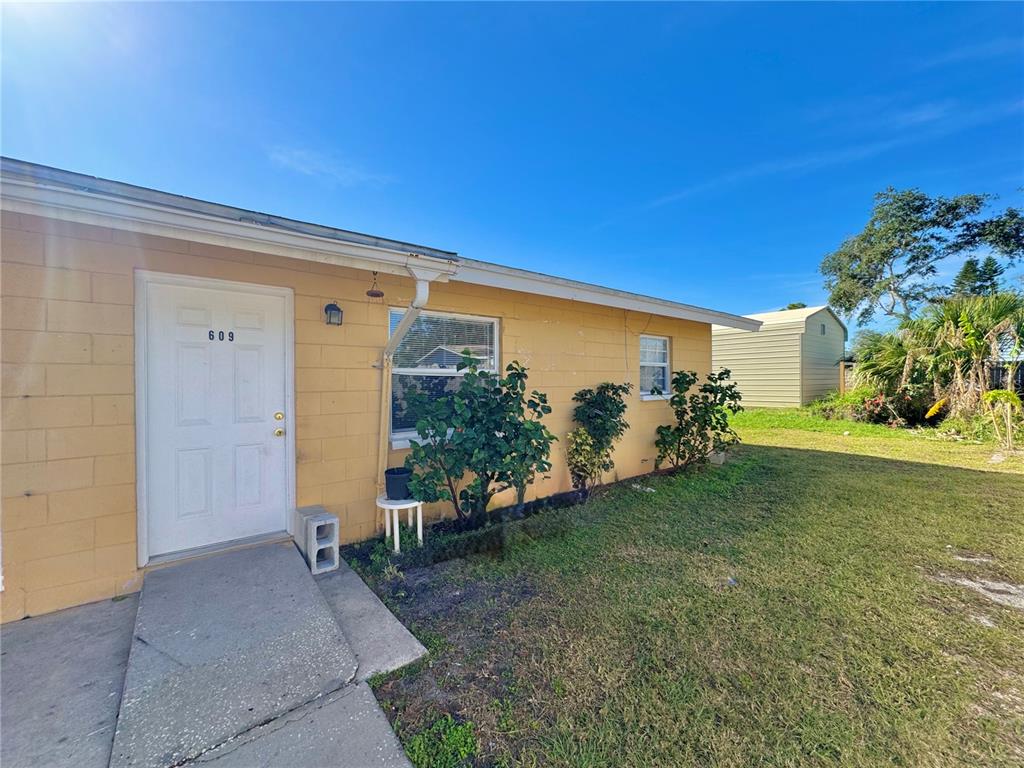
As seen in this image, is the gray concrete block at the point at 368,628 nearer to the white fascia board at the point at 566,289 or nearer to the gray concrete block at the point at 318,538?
the gray concrete block at the point at 318,538

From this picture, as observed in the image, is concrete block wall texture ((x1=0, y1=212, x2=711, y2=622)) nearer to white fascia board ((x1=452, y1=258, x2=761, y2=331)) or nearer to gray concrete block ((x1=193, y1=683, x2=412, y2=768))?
white fascia board ((x1=452, y1=258, x2=761, y2=331))

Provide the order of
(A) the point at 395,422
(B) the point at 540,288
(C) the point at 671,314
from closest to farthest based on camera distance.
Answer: (A) the point at 395,422
(B) the point at 540,288
(C) the point at 671,314

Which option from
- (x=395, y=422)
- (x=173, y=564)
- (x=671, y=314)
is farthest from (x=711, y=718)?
(x=671, y=314)

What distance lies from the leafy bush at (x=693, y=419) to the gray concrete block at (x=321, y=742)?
5.37 metres

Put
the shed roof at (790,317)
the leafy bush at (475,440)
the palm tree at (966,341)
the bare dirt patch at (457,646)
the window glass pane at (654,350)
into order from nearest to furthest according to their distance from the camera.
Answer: the bare dirt patch at (457,646) < the leafy bush at (475,440) < the window glass pane at (654,350) < the palm tree at (966,341) < the shed roof at (790,317)

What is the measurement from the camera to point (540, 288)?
4.26 m

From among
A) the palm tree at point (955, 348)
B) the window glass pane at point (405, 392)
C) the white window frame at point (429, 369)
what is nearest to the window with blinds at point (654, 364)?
the white window frame at point (429, 369)

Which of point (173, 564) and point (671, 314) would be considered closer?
point (173, 564)

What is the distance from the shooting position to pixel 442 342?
4.21 meters

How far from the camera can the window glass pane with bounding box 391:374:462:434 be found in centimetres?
394

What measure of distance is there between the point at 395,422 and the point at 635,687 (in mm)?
2904

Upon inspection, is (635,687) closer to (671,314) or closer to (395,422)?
(395,422)

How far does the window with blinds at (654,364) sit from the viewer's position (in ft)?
21.1

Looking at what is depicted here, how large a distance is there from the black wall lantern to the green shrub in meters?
2.90
